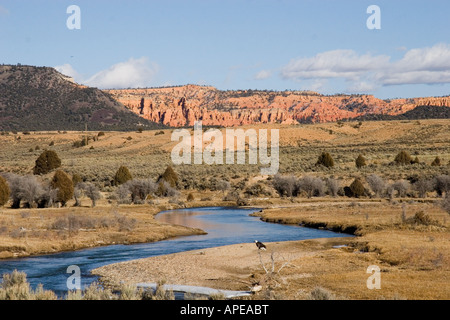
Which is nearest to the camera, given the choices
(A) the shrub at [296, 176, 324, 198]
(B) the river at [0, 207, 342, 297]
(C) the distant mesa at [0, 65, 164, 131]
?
(B) the river at [0, 207, 342, 297]

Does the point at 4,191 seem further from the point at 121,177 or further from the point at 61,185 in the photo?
the point at 121,177

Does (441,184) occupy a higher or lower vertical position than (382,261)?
higher

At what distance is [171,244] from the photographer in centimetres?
3431

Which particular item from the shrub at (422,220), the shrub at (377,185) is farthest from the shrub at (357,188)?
the shrub at (422,220)

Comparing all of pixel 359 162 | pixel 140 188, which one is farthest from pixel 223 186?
pixel 359 162

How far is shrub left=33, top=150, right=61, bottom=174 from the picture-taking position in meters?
71.2

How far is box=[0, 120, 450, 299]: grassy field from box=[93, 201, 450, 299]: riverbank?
0.08 m

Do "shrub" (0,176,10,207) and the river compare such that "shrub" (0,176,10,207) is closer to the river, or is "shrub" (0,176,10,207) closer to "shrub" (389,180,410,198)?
the river

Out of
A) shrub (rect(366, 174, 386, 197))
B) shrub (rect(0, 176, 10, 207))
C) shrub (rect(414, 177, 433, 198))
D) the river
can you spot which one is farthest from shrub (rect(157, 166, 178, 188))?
shrub (rect(414, 177, 433, 198))

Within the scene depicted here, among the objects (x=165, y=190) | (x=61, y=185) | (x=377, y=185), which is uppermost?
(x=61, y=185)

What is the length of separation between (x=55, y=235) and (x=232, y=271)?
14112 millimetres

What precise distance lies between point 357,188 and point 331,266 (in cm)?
3533

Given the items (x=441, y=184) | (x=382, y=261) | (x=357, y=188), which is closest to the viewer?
(x=382, y=261)
